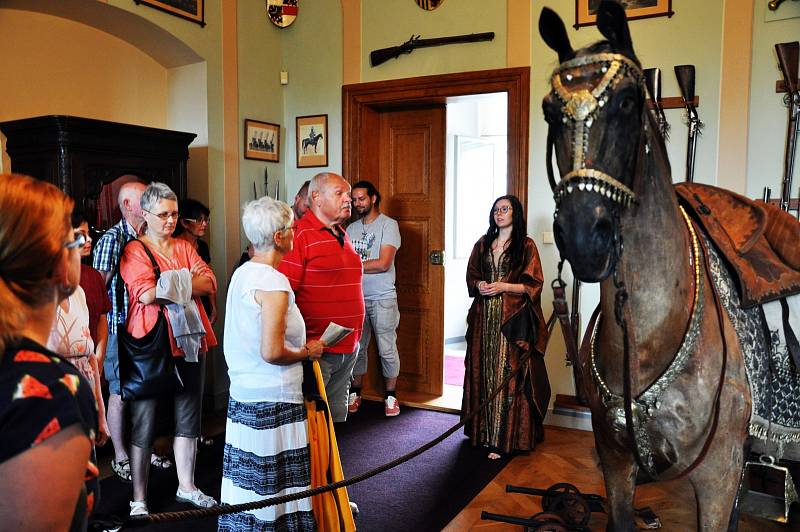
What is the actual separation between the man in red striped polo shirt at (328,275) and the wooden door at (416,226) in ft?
8.01

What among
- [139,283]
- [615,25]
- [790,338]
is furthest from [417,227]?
[615,25]

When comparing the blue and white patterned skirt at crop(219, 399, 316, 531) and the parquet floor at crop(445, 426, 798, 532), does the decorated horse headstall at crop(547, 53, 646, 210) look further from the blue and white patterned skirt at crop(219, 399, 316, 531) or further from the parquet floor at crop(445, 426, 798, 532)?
the parquet floor at crop(445, 426, 798, 532)

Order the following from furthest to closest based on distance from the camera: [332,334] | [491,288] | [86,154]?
1. [491,288]
2. [86,154]
3. [332,334]

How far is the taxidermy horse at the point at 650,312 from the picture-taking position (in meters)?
1.55

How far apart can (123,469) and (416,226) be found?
302 centimetres

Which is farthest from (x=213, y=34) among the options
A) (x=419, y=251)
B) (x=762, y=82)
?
(x=762, y=82)

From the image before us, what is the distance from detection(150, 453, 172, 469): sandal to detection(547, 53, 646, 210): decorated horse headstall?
10.8 ft

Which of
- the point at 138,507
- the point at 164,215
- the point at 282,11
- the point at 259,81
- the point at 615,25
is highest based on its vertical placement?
the point at 282,11

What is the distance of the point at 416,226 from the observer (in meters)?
5.64

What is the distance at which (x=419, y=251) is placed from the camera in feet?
18.5

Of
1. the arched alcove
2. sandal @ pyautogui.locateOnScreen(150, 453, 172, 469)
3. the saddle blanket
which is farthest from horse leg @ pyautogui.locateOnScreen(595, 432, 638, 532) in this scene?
the arched alcove

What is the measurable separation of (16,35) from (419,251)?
3.35m

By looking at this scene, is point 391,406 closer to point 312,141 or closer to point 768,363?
point 312,141

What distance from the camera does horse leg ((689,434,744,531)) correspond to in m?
1.75
